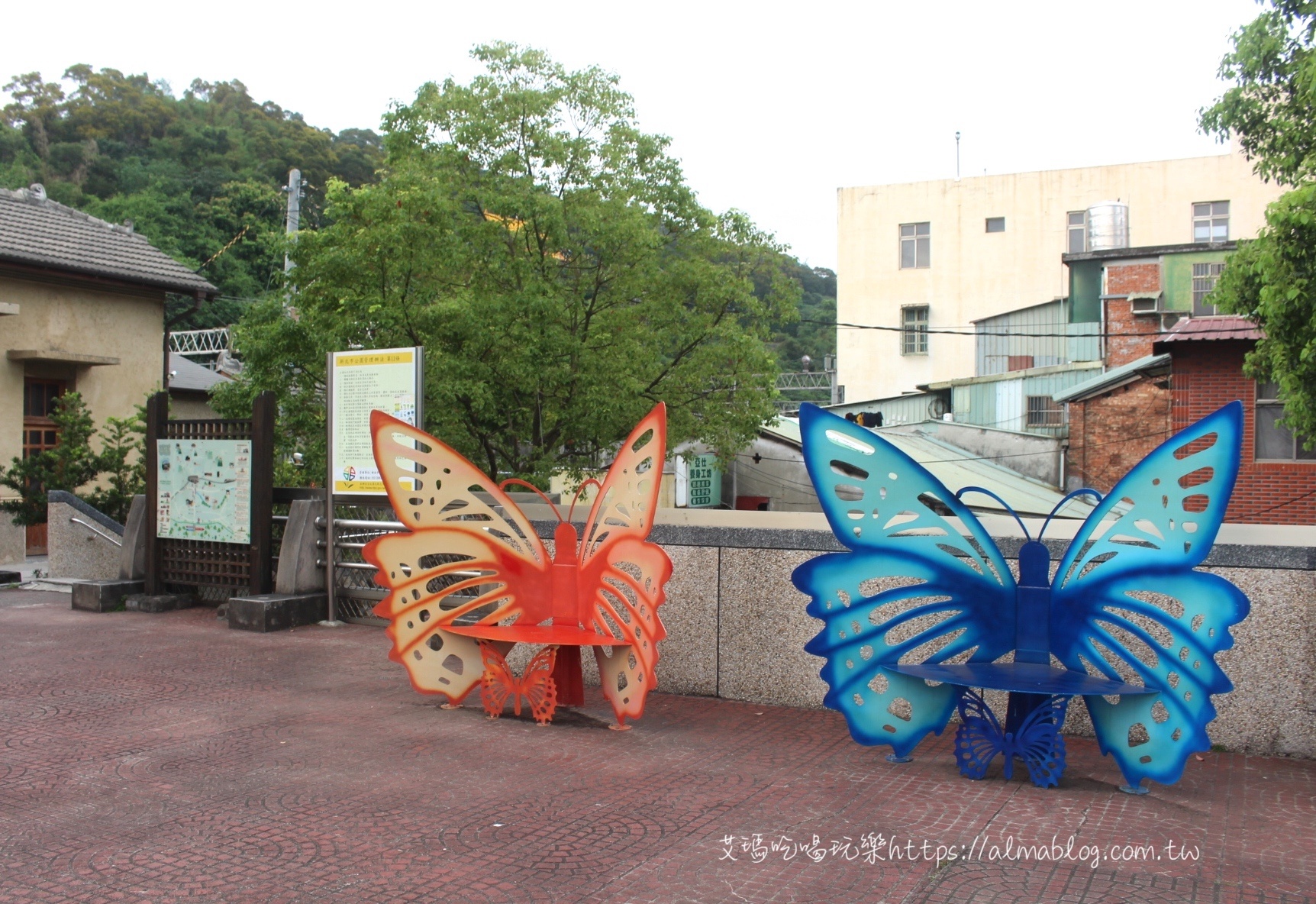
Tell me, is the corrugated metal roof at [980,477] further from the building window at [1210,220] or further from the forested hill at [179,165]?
the forested hill at [179,165]

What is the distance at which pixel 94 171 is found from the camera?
50.3 m

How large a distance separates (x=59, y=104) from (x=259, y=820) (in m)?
63.4

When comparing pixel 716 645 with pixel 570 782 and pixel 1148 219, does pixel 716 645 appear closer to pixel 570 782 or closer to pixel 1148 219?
pixel 570 782

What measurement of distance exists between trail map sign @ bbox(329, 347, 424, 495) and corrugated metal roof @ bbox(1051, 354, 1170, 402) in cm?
1657

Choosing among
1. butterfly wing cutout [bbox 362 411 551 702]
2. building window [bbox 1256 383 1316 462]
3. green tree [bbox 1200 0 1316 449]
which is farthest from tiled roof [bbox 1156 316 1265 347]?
butterfly wing cutout [bbox 362 411 551 702]

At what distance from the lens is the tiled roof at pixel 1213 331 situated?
1912 cm

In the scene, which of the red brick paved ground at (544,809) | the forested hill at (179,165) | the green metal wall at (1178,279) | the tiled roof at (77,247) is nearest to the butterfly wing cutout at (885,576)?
the red brick paved ground at (544,809)

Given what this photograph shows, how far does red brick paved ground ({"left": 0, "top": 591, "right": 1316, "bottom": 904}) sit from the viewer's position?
4305 millimetres

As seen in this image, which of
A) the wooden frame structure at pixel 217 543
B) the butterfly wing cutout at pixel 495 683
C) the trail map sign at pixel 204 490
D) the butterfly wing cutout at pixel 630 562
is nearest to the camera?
the butterfly wing cutout at pixel 630 562

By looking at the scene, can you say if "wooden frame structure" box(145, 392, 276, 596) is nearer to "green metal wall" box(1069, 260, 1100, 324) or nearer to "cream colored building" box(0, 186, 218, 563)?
"cream colored building" box(0, 186, 218, 563)

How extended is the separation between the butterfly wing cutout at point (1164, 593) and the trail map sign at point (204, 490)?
8.41 meters

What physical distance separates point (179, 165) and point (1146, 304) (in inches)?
1648

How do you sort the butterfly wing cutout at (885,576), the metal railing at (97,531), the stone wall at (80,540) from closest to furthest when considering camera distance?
the butterfly wing cutout at (885,576)
the metal railing at (97,531)
the stone wall at (80,540)

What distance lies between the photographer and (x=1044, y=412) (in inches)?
1195
